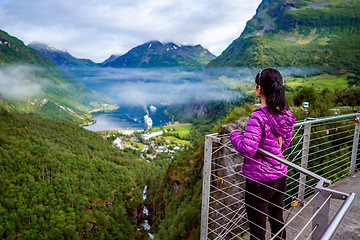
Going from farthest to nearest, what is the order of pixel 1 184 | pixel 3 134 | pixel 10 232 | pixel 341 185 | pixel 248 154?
1. pixel 3 134
2. pixel 1 184
3. pixel 10 232
4. pixel 341 185
5. pixel 248 154

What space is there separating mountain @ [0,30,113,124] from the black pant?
151458mm

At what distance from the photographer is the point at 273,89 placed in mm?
1903

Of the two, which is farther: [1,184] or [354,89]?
[1,184]

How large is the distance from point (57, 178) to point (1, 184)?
9.62 m

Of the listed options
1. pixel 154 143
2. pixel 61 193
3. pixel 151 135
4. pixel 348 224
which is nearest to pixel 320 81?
pixel 154 143

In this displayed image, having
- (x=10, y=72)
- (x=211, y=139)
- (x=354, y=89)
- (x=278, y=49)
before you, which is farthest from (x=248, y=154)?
(x=10, y=72)

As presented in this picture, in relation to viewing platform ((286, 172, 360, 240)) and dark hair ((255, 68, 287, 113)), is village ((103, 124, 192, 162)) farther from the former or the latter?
dark hair ((255, 68, 287, 113))

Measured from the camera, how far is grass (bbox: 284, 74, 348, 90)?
185 ft

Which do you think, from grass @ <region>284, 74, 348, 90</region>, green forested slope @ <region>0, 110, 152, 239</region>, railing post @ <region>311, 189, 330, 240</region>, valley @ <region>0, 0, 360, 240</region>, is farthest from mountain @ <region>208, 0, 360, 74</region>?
railing post @ <region>311, 189, 330, 240</region>

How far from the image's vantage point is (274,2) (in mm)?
145000

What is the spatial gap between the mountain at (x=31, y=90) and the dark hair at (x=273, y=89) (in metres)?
152

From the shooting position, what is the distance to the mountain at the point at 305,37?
264ft

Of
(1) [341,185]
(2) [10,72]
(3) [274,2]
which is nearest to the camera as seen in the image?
(1) [341,185]

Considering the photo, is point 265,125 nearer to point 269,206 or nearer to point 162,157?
point 269,206
